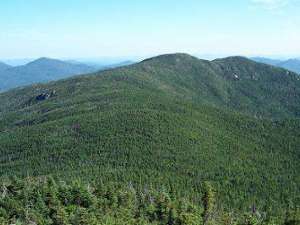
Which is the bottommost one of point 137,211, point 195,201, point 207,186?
point 195,201

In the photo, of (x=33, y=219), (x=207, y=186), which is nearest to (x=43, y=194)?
(x=33, y=219)

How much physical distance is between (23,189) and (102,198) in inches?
951

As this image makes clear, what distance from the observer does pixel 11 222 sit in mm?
118812

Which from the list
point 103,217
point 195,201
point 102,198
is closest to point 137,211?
point 102,198

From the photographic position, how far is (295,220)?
113 metres

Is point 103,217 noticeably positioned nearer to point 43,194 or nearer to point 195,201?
Result: point 43,194

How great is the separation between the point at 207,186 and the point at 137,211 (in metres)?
23.5

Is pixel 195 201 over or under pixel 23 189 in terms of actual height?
under

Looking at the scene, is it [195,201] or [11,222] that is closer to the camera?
[11,222]

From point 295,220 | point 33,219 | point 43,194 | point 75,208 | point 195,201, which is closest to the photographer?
point 295,220

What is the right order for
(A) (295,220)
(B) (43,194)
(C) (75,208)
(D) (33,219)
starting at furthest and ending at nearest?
1. (B) (43,194)
2. (C) (75,208)
3. (D) (33,219)
4. (A) (295,220)

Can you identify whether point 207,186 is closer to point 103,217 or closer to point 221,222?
point 221,222

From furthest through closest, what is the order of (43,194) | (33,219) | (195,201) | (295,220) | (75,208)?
(195,201)
(43,194)
(75,208)
(33,219)
(295,220)

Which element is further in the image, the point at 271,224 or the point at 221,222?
the point at 221,222
